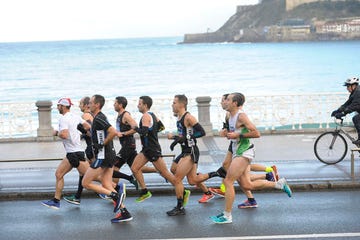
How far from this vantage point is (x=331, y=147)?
14438 mm

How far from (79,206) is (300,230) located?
152 inches

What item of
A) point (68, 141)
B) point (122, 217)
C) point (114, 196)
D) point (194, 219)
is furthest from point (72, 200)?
point (194, 219)

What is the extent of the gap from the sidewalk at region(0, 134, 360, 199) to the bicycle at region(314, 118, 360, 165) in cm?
17

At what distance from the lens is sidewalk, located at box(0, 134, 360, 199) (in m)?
12.7

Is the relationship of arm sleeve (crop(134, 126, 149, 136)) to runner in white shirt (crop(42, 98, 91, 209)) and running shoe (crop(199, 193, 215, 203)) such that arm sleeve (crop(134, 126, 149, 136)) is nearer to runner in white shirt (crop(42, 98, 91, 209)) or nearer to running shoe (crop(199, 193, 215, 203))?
runner in white shirt (crop(42, 98, 91, 209))

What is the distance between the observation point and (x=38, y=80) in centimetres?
9144

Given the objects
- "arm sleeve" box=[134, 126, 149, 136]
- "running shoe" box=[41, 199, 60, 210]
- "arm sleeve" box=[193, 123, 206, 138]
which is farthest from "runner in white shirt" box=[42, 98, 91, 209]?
"arm sleeve" box=[193, 123, 206, 138]

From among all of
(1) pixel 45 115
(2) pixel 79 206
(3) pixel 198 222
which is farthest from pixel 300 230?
(1) pixel 45 115

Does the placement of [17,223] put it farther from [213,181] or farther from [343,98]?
[343,98]

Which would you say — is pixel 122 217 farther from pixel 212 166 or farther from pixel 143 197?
pixel 212 166

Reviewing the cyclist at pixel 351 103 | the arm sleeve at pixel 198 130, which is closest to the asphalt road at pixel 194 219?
the arm sleeve at pixel 198 130

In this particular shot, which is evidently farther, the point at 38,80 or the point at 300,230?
the point at 38,80

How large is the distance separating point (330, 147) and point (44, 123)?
871 cm

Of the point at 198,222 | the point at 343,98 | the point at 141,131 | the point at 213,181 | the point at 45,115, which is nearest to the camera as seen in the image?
the point at 198,222
